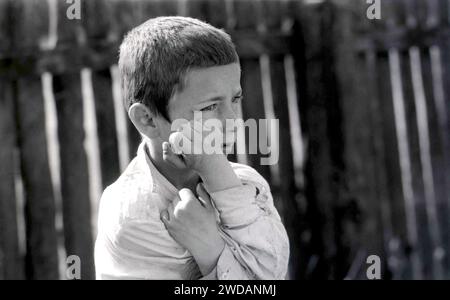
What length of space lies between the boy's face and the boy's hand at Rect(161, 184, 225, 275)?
22cm

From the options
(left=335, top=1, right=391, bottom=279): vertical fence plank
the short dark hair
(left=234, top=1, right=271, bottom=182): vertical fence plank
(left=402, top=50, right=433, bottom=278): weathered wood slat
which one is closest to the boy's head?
the short dark hair

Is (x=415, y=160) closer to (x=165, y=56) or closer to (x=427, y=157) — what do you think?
(x=427, y=157)

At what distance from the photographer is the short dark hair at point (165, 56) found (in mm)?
1794

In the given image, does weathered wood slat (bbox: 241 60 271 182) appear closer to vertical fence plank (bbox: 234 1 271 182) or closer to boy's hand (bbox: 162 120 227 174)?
vertical fence plank (bbox: 234 1 271 182)

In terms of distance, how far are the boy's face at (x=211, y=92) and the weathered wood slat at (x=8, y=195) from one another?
151 centimetres

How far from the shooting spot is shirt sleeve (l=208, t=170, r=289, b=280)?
5.63 feet

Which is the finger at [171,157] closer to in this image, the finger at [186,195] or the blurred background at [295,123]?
the finger at [186,195]

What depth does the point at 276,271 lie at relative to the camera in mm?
1788

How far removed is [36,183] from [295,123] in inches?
49.8

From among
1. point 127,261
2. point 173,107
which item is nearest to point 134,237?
point 127,261

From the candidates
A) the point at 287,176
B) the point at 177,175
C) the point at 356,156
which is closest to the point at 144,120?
the point at 177,175

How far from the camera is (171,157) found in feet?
5.73

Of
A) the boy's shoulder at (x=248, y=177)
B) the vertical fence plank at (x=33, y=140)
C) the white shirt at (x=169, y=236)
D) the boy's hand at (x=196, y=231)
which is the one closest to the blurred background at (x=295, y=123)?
the vertical fence plank at (x=33, y=140)
